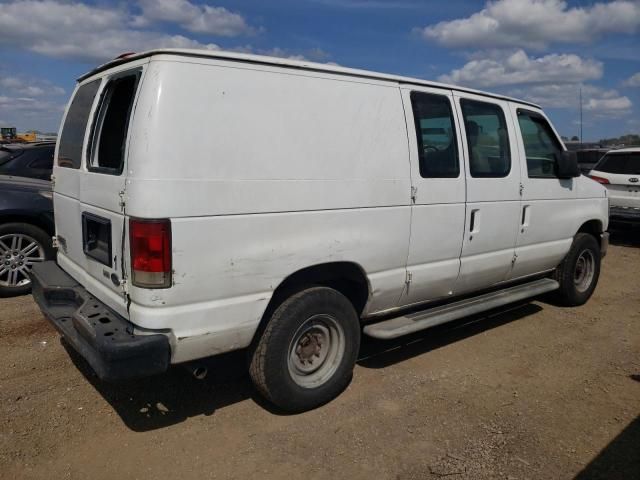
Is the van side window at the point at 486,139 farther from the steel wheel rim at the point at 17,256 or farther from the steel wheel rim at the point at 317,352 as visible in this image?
the steel wheel rim at the point at 17,256

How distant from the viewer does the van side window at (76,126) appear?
3917 mm

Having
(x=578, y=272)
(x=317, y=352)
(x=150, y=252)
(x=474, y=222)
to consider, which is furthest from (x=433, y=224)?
(x=578, y=272)

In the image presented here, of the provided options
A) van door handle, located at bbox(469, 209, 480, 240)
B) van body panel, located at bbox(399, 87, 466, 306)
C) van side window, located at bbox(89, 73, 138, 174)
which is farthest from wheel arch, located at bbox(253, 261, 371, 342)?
van side window, located at bbox(89, 73, 138, 174)

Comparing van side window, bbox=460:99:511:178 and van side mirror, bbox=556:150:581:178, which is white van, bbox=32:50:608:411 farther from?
van side mirror, bbox=556:150:581:178

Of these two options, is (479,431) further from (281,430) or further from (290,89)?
(290,89)

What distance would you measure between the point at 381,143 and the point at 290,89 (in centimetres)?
81

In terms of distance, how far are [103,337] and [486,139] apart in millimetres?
3502

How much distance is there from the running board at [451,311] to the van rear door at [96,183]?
6.25 feet

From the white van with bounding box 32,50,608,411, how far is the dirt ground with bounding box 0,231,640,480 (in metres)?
0.39

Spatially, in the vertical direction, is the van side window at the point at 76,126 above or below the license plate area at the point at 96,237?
above

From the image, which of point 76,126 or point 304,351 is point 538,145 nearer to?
point 304,351

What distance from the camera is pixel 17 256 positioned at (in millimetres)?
5965

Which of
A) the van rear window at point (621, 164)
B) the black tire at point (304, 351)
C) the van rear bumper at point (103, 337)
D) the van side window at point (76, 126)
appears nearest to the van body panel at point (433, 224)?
the black tire at point (304, 351)

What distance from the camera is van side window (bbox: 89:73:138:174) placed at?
3658mm
